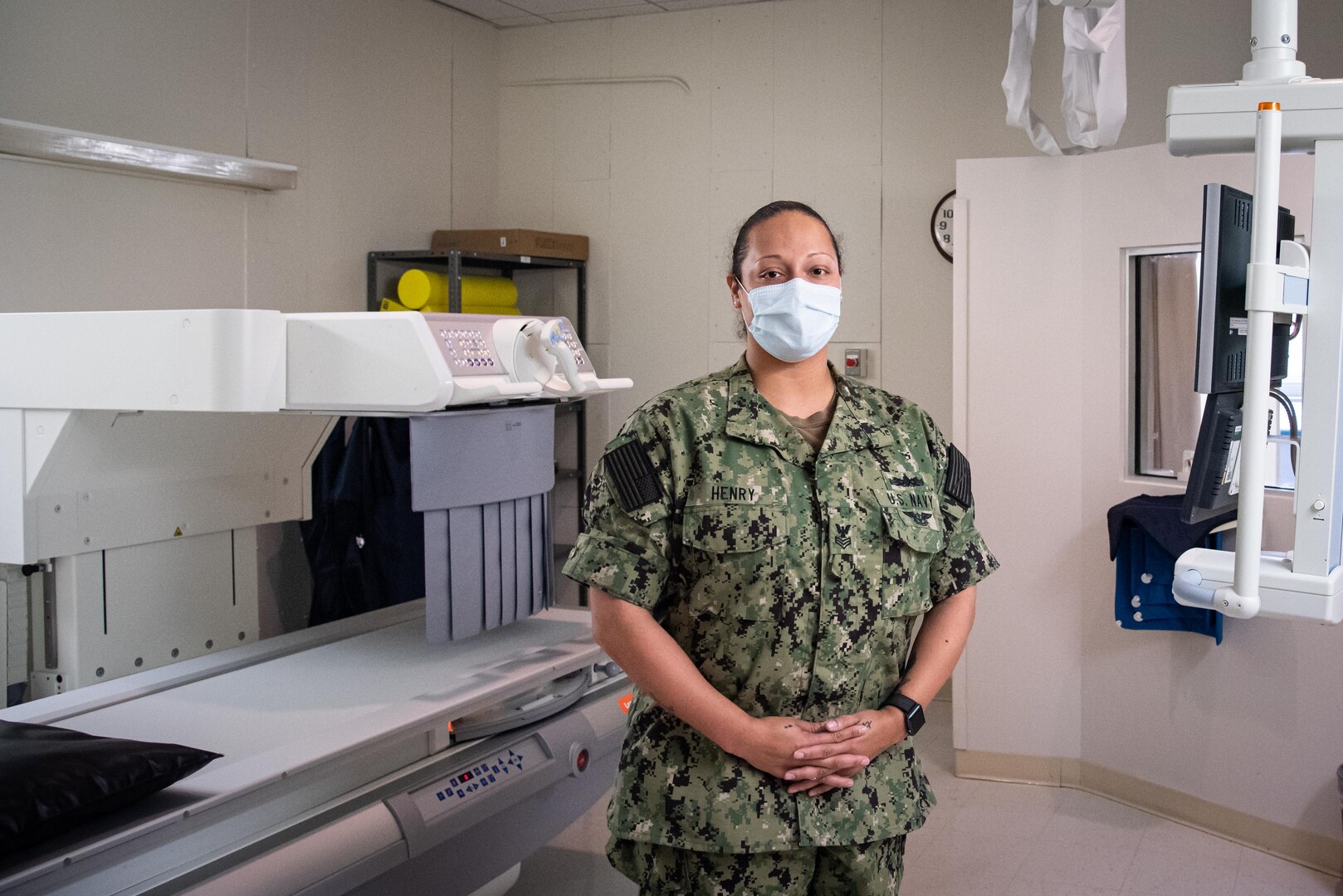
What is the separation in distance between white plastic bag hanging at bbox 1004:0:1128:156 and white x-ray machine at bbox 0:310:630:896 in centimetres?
188

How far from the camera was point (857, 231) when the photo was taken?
14.4 ft

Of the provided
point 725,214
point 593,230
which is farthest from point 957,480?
point 593,230

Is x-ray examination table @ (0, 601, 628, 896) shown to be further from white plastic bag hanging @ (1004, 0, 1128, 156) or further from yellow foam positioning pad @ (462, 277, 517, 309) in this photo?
white plastic bag hanging @ (1004, 0, 1128, 156)

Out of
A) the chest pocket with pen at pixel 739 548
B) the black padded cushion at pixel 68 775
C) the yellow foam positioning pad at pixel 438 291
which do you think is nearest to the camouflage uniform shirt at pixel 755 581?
the chest pocket with pen at pixel 739 548

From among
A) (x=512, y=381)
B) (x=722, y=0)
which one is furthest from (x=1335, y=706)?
(x=722, y=0)

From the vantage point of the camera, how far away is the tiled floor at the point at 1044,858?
2924 millimetres

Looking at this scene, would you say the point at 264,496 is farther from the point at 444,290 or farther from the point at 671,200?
the point at 671,200

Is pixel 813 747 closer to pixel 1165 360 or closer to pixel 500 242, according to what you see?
pixel 1165 360

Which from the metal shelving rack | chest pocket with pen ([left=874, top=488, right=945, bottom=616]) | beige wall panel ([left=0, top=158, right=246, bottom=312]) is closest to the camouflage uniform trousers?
chest pocket with pen ([left=874, top=488, right=945, bottom=616])

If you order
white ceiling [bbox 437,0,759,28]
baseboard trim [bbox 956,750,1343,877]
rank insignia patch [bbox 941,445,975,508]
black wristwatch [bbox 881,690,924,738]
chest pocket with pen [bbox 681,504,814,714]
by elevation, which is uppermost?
white ceiling [bbox 437,0,759,28]

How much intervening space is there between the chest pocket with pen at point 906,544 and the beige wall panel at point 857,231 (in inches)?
110

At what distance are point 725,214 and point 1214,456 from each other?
3.30 meters

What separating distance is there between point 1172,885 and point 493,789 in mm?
1869

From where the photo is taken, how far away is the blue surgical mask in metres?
1.63
